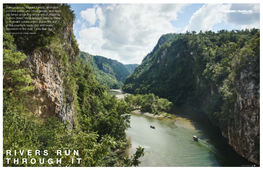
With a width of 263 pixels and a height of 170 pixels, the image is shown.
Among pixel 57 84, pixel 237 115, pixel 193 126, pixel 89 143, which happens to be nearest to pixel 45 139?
pixel 89 143

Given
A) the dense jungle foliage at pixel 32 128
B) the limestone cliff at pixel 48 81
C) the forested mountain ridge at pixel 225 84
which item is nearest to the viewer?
the dense jungle foliage at pixel 32 128

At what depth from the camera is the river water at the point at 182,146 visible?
22.8 m

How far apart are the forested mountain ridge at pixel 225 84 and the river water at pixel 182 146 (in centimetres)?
199

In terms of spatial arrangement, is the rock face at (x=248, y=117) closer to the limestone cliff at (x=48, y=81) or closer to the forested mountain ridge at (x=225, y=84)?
the forested mountain ridge at (x=225, y=84)

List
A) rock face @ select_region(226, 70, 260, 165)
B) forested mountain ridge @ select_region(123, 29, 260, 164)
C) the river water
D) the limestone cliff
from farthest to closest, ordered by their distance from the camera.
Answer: the river water
forested mountain ridge @ select_region(123, 29, 260, 164)
rock face @ select_region(226, 70, 260, 165)
the limestone cliff

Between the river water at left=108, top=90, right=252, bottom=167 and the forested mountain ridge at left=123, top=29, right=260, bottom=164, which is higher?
the forested mountain ridge at left=123, top=29, right=260, bottom=164

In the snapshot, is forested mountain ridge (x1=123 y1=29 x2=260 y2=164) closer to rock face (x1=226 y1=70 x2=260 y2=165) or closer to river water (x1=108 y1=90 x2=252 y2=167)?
rock face (x1=226 y1=70 x2=260 y2=165)

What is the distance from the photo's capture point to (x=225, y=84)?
1425 inches

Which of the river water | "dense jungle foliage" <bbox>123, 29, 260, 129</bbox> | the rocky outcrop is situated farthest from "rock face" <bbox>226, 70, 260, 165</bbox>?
the rocky outcrop

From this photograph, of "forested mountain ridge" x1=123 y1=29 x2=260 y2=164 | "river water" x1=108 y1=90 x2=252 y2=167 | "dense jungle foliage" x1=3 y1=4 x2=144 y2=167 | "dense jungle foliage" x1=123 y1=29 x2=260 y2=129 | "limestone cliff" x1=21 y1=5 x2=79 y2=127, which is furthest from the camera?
"dense jungle foliage" x1=123 y1=29 x2=260 y2=129

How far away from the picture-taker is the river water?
899 inches

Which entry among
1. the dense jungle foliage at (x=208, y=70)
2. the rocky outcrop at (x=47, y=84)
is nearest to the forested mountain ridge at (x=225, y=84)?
the dense jungle foliage at (x=208, y=70)

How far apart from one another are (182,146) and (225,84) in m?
18.8

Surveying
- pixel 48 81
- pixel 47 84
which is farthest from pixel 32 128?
pixel 48 81
